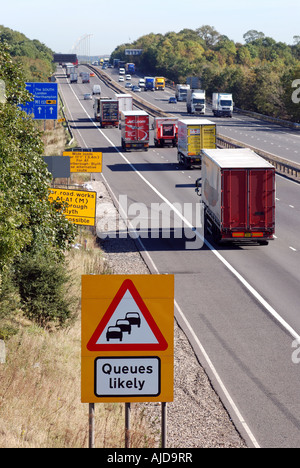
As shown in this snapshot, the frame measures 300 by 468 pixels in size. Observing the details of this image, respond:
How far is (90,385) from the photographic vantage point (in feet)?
24.5

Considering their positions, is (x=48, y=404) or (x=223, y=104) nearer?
(x=48, y=404)

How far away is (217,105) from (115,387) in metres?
98.9

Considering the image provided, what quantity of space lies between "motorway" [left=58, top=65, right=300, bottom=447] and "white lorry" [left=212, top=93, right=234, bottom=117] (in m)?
56.7

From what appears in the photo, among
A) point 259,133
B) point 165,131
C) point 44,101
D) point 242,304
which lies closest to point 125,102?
point 259,133

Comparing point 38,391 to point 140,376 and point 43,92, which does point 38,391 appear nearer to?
point 140,376

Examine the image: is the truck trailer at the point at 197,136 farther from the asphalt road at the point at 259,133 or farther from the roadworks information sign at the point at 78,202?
the roadworks information sign at the point at 78,202

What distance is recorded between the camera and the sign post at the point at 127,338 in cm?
717

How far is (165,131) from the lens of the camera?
2640 inches

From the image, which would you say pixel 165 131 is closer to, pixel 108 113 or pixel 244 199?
pixel 108 113

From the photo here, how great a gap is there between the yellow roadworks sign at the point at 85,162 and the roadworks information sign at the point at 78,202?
11901 millimetres

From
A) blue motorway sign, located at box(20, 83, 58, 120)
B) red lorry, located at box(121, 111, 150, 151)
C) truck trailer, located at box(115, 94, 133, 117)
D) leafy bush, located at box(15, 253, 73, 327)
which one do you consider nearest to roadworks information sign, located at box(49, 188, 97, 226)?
leafy bush, located at box(15, 253, 73, 327)

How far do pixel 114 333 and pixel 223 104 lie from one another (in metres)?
98.5
